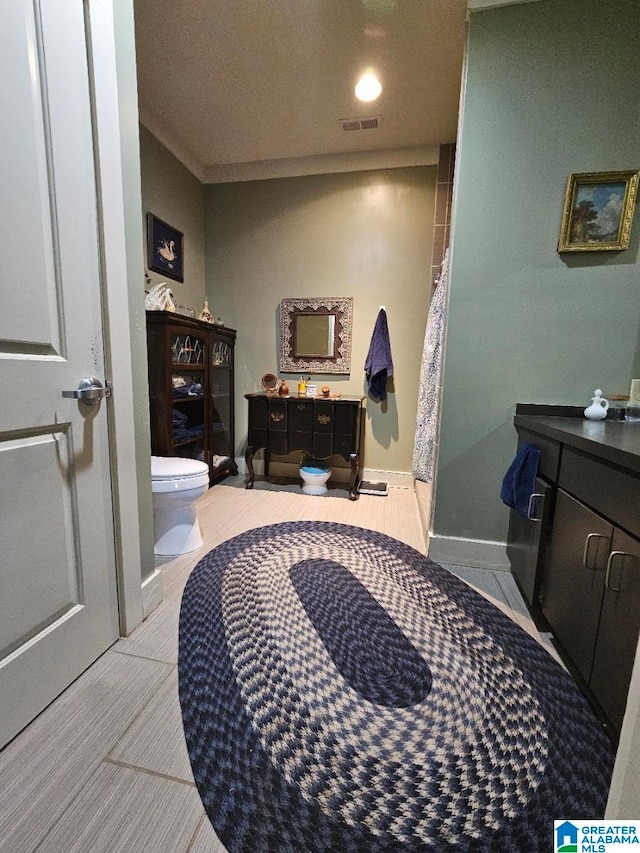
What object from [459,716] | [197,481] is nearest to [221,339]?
[197,481]

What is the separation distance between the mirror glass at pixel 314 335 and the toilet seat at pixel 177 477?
5.14 ft

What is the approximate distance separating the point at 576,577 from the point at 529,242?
1439mm

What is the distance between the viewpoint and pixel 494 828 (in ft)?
2.35

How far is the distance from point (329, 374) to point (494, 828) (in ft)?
8.74

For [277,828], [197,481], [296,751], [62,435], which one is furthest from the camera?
[197,481]

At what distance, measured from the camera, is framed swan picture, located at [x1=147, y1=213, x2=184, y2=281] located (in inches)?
95.7

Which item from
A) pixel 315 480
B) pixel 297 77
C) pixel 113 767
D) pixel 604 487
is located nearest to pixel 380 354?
pixel 315 480

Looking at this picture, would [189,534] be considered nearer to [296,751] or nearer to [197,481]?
[197,481]

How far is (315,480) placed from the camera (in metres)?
2.82

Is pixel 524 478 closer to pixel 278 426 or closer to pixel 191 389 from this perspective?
pixel 278 426

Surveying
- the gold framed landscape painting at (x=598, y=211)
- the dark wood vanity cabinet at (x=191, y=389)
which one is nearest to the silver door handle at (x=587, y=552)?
the gold framed landscape painting at (x=598, y=211)

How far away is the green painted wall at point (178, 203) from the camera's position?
2.37 meters

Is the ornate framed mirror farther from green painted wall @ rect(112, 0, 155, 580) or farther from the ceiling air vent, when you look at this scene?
green painted wall @ rect(112, 0, 155, 580)

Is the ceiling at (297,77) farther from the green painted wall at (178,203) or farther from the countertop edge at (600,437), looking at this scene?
the countertop edge at (600,437)
